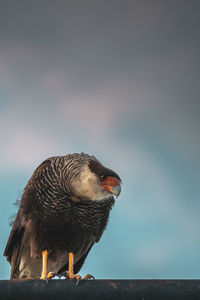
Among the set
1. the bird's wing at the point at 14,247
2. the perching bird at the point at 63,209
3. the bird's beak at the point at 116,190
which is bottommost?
the bird's wing at the point at 14,247

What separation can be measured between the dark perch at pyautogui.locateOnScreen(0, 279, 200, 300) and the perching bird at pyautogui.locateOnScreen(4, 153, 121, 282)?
226 centimetres

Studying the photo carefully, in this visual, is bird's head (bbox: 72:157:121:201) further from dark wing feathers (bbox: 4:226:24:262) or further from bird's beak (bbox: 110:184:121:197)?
dark wing feathers (bbox: 4:226:24:262)

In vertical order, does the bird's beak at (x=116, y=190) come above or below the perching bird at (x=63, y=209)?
above

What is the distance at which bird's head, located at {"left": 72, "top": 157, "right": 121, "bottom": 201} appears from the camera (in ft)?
16.9

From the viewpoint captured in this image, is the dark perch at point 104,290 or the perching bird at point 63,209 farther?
the perching bird at point 63,209

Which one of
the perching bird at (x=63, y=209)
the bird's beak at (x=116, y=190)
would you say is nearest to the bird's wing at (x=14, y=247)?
the perching bird at (x=63, y=209)

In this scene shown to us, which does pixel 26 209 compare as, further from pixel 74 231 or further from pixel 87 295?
pixel 87 295

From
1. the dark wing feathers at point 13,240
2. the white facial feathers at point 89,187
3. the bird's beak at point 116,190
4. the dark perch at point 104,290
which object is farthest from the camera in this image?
the dark wing feathers at point 13,240

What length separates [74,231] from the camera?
222 inches

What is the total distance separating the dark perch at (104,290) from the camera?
2.69 m

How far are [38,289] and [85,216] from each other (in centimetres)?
271

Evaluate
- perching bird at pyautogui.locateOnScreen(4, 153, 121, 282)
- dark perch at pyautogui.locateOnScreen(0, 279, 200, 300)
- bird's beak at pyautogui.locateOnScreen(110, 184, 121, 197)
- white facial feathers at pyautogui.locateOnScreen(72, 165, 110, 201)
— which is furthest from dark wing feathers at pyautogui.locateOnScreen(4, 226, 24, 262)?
dark perch at pyautogui.locateOnScreen(0, 279, 200, 300)

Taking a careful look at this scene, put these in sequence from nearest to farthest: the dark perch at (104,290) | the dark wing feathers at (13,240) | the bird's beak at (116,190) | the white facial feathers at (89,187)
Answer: the dark perch at (104,290) < the bird's beak at (116,190) < the white facial feathers at (89,187) < the dark wing feathers at (13,240)

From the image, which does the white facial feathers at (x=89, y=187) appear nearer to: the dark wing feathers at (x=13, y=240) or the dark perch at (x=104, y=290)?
the dark wing feathers at (x=13, y=240)
